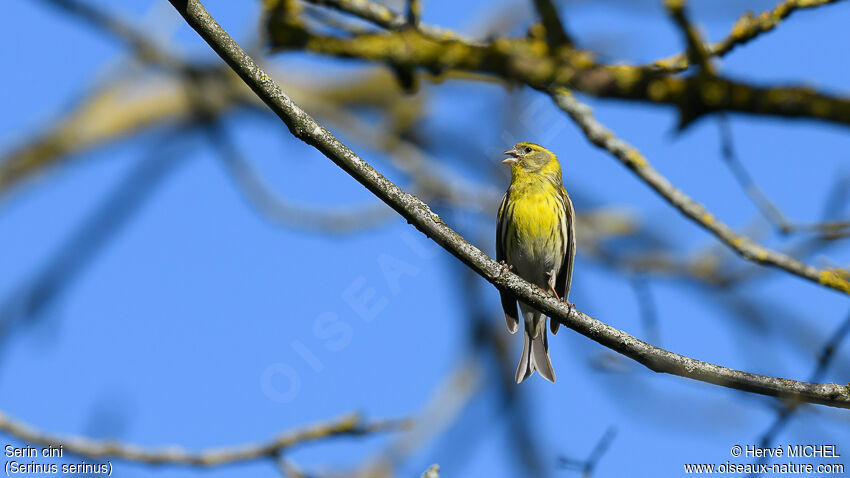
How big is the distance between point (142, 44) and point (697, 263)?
5.79m

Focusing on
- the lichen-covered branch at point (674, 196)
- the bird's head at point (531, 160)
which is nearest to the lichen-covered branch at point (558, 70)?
the lichen-covered branch at point (674, 196)

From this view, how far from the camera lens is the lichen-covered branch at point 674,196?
404 cm

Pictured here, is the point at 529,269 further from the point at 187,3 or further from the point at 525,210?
the point at 187,3

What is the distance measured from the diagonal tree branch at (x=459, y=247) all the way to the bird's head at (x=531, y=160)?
122 inches

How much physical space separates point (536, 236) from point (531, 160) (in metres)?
0.70

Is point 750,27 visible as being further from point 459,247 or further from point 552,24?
point 459,247

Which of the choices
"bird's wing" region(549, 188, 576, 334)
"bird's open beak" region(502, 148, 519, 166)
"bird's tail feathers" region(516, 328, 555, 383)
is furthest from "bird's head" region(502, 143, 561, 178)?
"bird's tail feathers" region(516, 328, 555, 383)

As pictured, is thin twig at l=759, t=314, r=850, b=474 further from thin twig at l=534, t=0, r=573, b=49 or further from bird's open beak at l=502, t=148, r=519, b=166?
bird's open beak at l=502, t=148, r=519, b=166

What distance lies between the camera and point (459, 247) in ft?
9.96

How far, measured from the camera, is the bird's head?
6.36 meters

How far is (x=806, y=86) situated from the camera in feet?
9.80

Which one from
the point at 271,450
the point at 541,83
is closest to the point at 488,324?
the point at 271,450

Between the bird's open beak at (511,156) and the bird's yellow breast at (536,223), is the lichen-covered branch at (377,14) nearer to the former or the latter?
the bird's yellow breast at (536,223)

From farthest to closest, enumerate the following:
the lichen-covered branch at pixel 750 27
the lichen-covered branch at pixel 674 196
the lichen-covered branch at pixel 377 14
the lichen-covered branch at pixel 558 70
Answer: the lichen-covered branch at pixel 377 14
the lichen-covered branch at pixel 674 196
the lichen-covered branch at pixel 750 27
the lichen-covered branch at pixel 558 70
